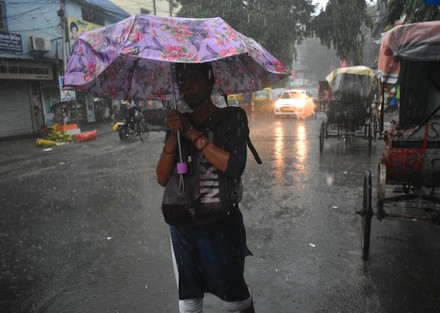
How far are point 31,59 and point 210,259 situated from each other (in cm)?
1900

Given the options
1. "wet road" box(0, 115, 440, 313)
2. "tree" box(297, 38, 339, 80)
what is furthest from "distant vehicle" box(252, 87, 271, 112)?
"tree" box(297, 38, 339, 80)

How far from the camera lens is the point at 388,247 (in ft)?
14.1

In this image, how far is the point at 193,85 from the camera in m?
2.10

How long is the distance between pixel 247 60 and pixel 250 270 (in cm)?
231

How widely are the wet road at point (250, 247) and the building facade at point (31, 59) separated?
1084 cm

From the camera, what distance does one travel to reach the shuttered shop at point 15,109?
17469 millimetres

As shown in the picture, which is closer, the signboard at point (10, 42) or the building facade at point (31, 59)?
the signboard at point (10, 42)

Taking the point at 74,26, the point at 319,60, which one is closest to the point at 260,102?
the point at 74,26

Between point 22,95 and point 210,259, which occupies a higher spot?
point 22,95

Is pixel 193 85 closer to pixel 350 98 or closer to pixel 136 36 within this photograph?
pixel 136 36

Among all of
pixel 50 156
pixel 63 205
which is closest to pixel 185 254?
pixel 63 205

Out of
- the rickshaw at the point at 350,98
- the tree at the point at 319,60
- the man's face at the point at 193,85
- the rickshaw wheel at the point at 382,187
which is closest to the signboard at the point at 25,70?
the rickshaw at the point at 350,98

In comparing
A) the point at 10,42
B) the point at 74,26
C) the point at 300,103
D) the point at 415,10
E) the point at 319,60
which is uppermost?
the point at 319,60

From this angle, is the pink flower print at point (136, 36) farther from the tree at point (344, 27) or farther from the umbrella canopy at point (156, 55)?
the tree at point (344, 27)
